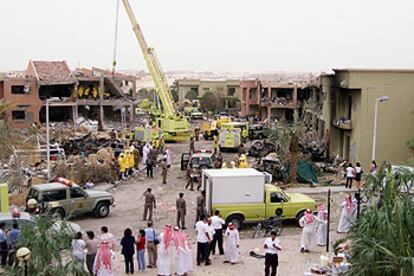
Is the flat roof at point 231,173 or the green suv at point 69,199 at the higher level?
the flat roof at point 231,173

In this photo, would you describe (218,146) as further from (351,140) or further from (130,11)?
(130,11)

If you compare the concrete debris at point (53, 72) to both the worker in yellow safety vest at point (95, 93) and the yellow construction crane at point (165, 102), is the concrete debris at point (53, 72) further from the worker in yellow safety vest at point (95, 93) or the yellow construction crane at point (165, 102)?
the yellow construction crane at point (165, 102)

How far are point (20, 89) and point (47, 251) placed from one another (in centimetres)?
4409

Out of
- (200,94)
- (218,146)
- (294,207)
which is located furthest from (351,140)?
(200,94)

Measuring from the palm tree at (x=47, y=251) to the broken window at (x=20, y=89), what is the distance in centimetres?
4284

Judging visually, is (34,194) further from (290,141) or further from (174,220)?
(290,141)

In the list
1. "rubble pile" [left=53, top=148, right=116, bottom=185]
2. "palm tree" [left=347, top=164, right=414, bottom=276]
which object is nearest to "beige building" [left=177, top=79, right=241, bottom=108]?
"rubble pile" [left=53, top=148, right=116, bottom=185]

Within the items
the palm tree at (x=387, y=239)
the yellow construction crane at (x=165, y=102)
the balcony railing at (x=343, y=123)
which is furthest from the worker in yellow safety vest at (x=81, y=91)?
the palm tree at (x=387, y=239)

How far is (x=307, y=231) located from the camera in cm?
1622

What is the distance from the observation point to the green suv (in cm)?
1900

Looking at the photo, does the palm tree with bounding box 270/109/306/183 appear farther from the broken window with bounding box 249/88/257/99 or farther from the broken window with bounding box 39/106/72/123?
the broken window with bounding box 249/88/257/99

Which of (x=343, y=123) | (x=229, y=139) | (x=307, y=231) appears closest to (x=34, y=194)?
(x=307, y=231)

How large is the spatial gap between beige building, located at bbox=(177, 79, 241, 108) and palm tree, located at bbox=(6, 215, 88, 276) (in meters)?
71.1

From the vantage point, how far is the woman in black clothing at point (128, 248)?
45.5ft
